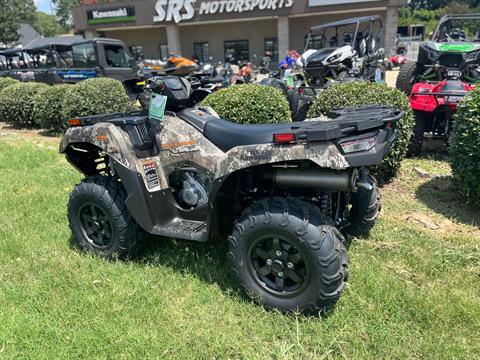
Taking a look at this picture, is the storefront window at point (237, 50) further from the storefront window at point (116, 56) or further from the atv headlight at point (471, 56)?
the atv headlight at point (471, 56)

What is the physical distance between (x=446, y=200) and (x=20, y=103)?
9635mm

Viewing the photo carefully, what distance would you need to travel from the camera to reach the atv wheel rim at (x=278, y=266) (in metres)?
2.63

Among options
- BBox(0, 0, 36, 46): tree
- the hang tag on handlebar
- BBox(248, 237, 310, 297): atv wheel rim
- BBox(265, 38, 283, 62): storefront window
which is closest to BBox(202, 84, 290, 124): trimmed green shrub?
the hang tag on handlebar

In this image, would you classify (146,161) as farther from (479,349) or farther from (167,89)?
(479,349)

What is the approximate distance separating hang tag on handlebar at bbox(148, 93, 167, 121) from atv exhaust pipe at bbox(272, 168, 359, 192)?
0.96 meters

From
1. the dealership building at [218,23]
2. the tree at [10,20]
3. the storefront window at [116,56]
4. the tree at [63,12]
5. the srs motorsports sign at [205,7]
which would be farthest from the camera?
the tree at [63,12]

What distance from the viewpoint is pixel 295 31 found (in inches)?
1091

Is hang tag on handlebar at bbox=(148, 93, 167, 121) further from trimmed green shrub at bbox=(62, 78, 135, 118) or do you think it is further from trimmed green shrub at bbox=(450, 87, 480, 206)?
trimmed green shrub at bbox=(62, 78, 135, 118)

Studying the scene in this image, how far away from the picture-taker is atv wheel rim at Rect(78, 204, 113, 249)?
11.5ft

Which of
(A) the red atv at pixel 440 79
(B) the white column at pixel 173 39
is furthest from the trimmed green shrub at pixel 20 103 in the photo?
(B) the white column at pixel 173 39

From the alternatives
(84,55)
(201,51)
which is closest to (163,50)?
(201,51)

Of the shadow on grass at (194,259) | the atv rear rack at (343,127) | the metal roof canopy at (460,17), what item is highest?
the metal roof canopy at (460,17)

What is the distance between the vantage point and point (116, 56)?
48.8ft

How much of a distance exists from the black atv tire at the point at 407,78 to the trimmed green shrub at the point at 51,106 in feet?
22.3
